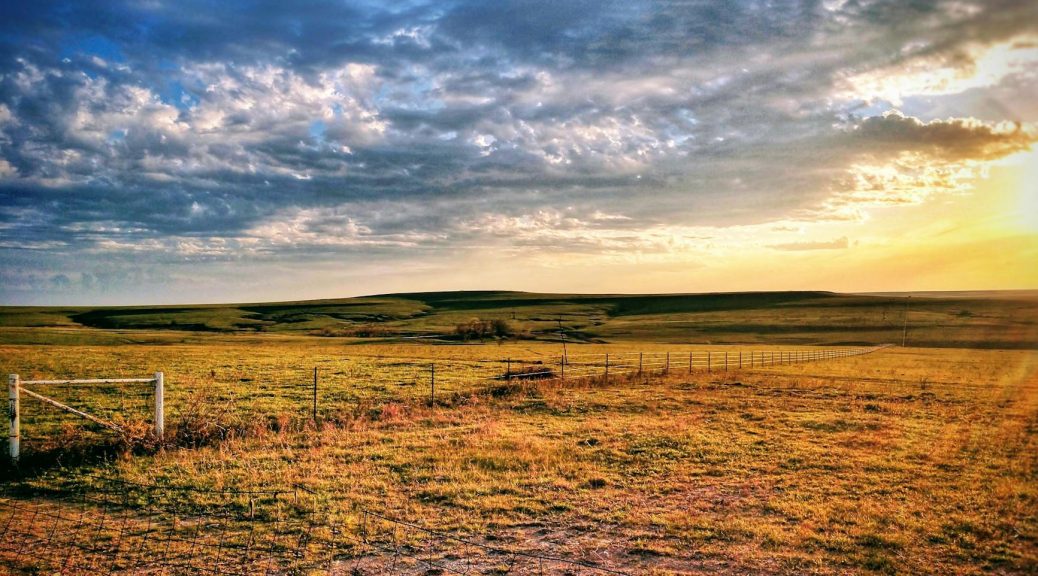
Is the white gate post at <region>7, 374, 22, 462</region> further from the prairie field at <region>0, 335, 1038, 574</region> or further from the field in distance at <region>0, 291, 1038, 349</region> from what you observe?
the field in distance at <region>0, 291, 1038, 349</region>

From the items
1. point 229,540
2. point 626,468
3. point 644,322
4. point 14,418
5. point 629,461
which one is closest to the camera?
point 229,540

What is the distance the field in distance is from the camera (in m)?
97.4

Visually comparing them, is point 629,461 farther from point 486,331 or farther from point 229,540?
point 486,331

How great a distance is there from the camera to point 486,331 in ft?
315

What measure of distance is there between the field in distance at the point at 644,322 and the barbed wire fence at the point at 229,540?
213ft

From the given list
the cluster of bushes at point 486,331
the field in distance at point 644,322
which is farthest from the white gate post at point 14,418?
the cluster of bushes at point 486,331

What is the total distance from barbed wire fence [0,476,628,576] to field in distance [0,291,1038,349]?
213 ft

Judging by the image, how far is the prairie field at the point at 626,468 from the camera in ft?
31.3

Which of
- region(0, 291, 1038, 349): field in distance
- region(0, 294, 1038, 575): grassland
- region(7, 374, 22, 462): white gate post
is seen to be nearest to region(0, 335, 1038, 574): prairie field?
region(0, 294, 1038, 575): grassland

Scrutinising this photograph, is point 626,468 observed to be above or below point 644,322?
above

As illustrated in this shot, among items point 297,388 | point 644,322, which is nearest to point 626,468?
point 297,388

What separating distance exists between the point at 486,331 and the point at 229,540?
285 feet

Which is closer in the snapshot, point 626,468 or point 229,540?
point 229,540

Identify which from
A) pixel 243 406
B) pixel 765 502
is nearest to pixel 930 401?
pixel 765 502
